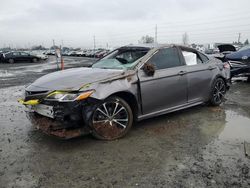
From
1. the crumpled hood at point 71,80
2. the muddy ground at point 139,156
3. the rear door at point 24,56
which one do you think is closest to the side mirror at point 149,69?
the crumpled hood at point 71,80

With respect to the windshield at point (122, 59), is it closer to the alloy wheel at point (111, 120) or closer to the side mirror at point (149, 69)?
the side mirror at point (149, 69)

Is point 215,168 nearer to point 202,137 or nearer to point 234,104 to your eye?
Result: point 202,137

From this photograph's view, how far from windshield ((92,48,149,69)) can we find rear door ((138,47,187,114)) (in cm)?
26

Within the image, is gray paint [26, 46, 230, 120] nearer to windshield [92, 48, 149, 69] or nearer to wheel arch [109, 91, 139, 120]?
wheel arch [109, 91, 139, 120]

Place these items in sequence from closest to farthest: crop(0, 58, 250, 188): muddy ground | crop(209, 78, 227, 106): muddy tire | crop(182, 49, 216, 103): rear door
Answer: crop(0, 58, 250, 188): muddy ground < crop(182, 49, 216, 103): rear door < crop(209, 78, 227, 106): muddy tire

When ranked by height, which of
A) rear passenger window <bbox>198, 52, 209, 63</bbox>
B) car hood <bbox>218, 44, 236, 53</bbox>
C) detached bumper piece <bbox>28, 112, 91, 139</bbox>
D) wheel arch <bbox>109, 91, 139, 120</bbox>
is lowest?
detached bumper piece <bbox>28, 112, 91, 139</bbox>

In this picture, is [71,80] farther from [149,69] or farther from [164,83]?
[164,83]

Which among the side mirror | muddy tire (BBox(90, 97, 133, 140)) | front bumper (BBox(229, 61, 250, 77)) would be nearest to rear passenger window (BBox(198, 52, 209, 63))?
the side mirror

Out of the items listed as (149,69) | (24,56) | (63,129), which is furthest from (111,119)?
(24,56)

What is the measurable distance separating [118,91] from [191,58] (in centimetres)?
228

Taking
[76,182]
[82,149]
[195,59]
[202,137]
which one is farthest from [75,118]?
[195,59]

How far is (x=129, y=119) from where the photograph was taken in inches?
167

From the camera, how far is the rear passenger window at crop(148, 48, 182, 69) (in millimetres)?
4766

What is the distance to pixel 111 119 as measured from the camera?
4.09m
